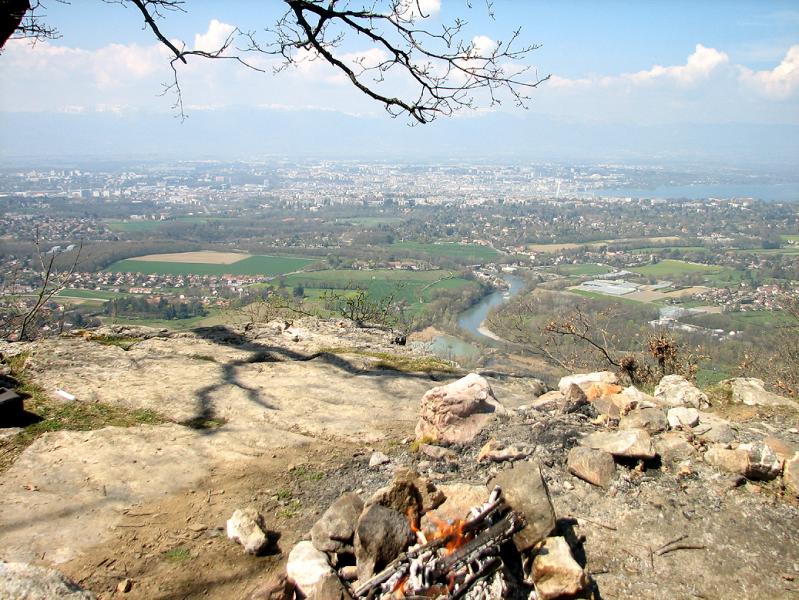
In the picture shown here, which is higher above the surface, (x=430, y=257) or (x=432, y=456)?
(x=432, y=456)

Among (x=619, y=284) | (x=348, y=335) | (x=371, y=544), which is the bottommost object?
(x=619, y=284)

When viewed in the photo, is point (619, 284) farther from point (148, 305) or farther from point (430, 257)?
point (148, 305)

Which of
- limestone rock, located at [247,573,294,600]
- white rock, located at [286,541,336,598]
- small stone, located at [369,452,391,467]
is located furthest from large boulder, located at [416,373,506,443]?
limestone rock, located at [247,573,294,600]

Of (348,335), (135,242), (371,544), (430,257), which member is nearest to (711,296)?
(430,257)

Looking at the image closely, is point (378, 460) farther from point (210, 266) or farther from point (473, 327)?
point (210, 266)

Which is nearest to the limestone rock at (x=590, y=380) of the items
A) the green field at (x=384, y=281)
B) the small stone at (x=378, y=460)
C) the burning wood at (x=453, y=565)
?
Answer: the small stone at (x=378, y=460)

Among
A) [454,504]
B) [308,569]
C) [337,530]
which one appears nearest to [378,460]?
[454,504]
